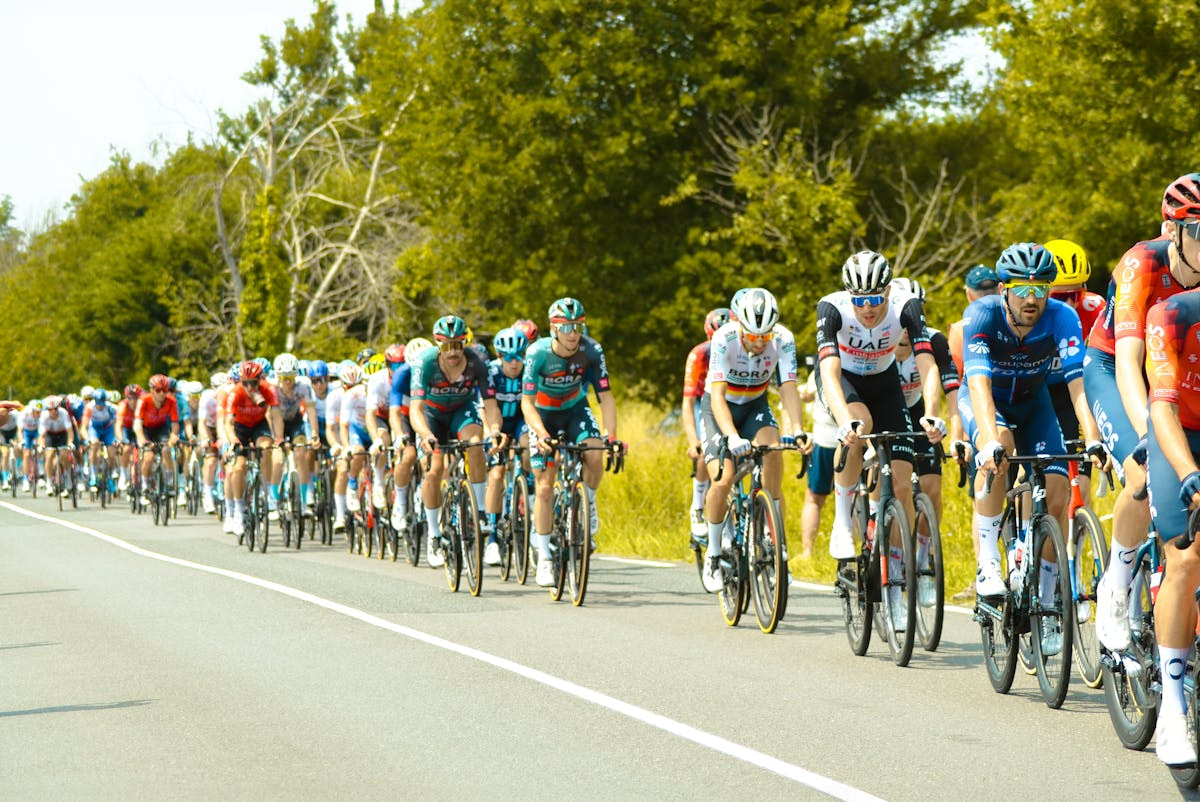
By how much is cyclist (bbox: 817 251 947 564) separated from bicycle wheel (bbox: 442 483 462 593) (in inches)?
174

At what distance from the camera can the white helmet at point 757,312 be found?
34.8 feet

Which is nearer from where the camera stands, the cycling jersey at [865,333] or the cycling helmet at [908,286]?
the cycling jersey at [865,333]

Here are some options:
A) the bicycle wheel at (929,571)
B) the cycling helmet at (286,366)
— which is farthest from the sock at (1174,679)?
the cycling helmet at (286,366)

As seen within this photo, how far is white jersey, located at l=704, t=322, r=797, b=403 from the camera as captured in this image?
35.8 feet

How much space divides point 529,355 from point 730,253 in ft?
59.7

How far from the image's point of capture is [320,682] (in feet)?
28.9

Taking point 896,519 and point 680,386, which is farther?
point 680,386

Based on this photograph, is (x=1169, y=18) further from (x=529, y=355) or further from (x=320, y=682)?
(x=320, y=682)

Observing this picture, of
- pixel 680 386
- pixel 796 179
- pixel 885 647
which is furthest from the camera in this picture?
pixel 680 386

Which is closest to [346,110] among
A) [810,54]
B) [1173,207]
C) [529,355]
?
[810,54]

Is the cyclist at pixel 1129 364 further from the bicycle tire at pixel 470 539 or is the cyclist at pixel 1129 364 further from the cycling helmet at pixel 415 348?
the cycling helmet at pixel 415 348

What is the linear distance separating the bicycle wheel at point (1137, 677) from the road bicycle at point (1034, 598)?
0.73 m

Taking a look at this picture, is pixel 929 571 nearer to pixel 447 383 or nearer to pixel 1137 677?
pixel 1137 677

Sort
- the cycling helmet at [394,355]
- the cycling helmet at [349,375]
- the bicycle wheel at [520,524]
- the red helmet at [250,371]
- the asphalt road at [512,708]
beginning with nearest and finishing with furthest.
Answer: the asphalt road at [512,708] → the bicycle wheel at [520,524] → the cycling helmet at [394,355] → the cycling helmet at [349,375] → the red helmet at [250,371]
